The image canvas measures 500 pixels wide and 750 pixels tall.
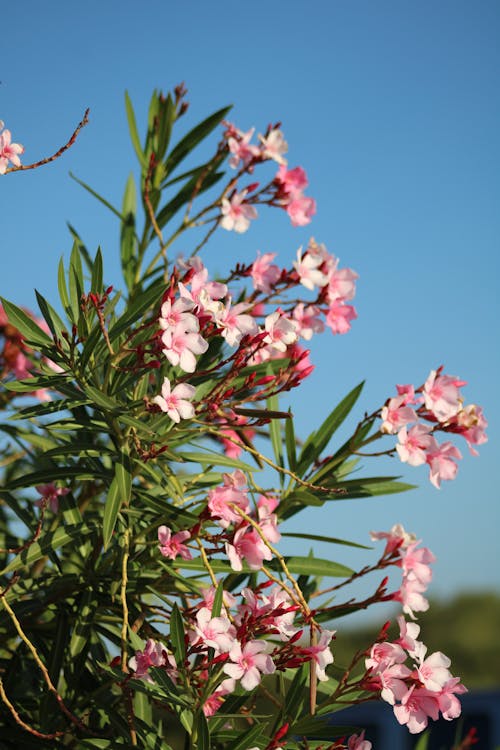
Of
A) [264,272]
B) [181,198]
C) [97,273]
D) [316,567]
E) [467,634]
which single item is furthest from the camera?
[467,634]

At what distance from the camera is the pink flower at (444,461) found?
1.62 meters

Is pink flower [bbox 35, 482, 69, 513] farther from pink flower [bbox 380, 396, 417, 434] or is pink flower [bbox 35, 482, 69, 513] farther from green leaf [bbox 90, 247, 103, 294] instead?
pink flower [bbox 380, 396, 417, 434]

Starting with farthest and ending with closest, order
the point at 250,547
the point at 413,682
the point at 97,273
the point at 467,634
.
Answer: the point at 467,634, the point at 97,273, the point at 250,547, the point at 413,682

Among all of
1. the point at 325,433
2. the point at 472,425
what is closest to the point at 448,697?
the point at 472,425

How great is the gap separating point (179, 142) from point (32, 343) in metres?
0.90

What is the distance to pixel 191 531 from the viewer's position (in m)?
1.49

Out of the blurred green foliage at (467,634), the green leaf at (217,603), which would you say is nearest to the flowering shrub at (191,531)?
the green leaf at (217,603)

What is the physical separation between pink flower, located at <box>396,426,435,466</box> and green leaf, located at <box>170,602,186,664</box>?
0.52 m

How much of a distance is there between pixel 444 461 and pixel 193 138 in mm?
1076

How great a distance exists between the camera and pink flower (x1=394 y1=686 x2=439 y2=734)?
1.35m

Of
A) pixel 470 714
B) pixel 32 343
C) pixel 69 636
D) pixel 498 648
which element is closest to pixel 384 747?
pixel 470 714

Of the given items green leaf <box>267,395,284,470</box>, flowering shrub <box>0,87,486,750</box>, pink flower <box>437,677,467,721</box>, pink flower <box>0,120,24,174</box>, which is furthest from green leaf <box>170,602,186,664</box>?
pink flower <box>0,120,24,174</box>

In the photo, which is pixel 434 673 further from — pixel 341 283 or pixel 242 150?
pixel 242 150

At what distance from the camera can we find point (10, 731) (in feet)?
5.30
